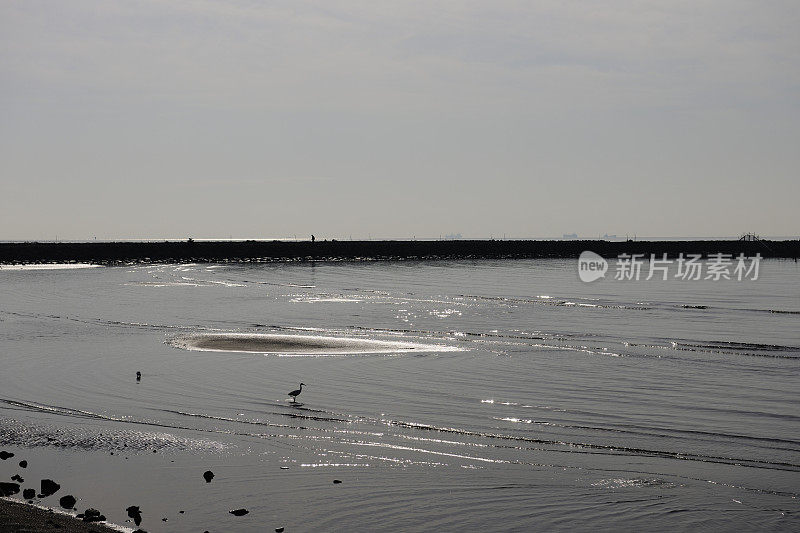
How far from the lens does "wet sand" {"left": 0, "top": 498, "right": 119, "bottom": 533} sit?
1245 cm

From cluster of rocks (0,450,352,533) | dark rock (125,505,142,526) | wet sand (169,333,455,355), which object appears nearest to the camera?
cluster of rocks (0,450,352,533)

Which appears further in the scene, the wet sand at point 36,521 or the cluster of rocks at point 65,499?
the cluster of rocks at point 65,499

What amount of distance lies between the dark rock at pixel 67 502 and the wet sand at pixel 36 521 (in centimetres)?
50

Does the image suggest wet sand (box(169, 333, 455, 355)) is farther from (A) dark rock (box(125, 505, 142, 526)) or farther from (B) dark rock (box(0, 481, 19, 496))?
(A) dark rock (box(125, 505, 142, 526))

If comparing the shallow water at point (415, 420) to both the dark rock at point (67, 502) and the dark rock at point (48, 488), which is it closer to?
the dark rock at point (67, 502)

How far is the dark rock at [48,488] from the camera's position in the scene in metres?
14.9

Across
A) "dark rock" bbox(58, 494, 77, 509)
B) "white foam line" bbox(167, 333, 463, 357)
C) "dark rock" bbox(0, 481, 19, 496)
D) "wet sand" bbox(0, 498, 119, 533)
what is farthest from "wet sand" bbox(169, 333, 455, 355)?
"wet sand" bbox(0, 498, 119, 533)

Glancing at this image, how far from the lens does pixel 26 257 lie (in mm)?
157375

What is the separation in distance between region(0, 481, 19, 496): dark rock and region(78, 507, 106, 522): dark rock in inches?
81.4

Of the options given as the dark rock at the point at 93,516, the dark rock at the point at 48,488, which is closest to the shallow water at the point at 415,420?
the dark rock at the point at 48,488

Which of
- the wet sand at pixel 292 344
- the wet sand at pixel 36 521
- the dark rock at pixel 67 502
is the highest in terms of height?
the wet sand at pixel 36 521

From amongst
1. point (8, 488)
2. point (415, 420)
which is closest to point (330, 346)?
point (415, 420)

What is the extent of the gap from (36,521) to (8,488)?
2505 millimetres

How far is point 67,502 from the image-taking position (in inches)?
566
